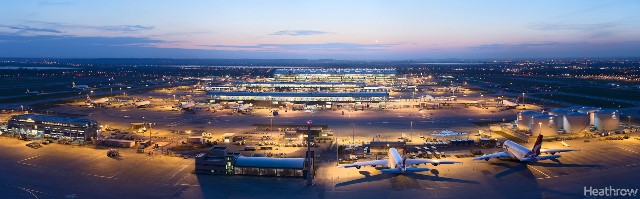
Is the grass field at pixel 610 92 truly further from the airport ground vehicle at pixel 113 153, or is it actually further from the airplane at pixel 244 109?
the airport ground vehicle at pixel 113 153

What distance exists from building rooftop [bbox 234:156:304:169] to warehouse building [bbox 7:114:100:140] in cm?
2219

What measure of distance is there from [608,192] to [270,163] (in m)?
24.1

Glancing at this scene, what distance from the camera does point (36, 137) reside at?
171 ft

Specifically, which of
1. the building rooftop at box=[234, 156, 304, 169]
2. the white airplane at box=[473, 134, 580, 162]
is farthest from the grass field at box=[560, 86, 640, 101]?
the building rooftop at box=[234, 156, 304, 169]

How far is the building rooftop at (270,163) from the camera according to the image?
36.3 metres

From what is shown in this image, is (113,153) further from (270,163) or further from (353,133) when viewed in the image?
(353,133)

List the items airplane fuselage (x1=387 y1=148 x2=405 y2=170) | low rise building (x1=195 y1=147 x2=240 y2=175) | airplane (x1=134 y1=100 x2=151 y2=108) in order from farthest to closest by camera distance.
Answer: airplane (x1=134 y1=100 x2=151 y2=108) < low rise building (x1=195 y1=147 x2=240 y2=175) < airplane fuselage (x1=387 y1=148 x2=405 y2=170)

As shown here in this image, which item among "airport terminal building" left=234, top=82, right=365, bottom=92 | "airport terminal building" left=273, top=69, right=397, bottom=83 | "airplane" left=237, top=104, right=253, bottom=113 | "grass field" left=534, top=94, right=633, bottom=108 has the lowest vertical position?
"airplane" left=237, top=104, right=253, bottom=113

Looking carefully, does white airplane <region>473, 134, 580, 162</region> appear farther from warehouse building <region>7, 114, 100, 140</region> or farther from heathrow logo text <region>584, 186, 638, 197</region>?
warehouse building <region>7, 114, 100, 140</region>

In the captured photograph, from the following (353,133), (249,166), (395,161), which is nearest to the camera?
(249,166)

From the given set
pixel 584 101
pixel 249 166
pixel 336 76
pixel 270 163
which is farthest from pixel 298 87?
pixel 249 166

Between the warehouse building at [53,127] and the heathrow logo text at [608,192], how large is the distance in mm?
46557

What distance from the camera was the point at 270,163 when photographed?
121 ft

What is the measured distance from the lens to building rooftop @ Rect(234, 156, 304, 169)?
119ft
